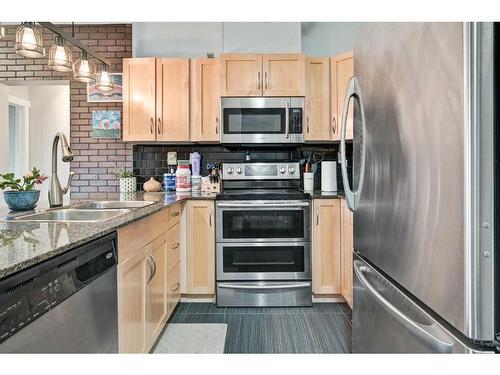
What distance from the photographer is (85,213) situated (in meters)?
2.01

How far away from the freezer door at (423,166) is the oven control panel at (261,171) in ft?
6.48

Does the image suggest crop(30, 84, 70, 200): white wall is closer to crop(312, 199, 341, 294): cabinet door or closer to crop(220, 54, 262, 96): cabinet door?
crop(220, 54, 262, 96): cabinet door

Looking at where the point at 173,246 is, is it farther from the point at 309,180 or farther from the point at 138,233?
the point at 309,180

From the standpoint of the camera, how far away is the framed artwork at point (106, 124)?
133 inches

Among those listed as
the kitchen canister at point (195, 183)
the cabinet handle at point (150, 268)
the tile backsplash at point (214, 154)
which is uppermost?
the tile backsplash at point (214, 154)

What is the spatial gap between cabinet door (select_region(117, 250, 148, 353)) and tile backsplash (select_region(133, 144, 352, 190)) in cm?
174

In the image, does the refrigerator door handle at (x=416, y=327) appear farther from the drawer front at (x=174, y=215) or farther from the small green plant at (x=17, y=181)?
the small green plant at (x=17, y=181)

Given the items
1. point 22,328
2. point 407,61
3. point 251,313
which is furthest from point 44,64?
point 407,61

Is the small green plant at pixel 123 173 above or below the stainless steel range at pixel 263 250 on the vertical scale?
above

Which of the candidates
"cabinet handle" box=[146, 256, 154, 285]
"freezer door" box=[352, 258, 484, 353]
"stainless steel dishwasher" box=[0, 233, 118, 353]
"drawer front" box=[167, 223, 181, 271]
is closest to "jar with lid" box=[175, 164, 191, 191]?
"drawer front" box=[167, 223, 181, 271]

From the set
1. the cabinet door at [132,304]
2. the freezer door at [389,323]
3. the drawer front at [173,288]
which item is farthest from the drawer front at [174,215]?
the freezer door at [389,323]

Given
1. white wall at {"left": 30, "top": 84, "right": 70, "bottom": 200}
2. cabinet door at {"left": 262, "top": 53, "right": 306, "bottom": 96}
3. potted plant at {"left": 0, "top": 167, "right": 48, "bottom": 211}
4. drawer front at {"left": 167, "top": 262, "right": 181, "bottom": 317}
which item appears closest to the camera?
potted plant at {"left": 0, "top": 167, "right": 48, "bottom": 211}

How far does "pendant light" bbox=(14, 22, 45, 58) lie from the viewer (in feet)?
5.47

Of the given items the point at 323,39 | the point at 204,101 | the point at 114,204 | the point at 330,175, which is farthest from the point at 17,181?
the point at 323,39
